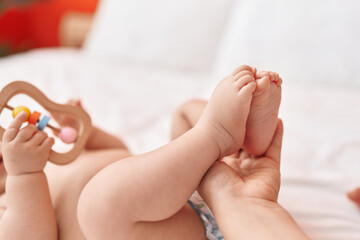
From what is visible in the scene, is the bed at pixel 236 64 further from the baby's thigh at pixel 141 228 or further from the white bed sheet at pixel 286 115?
the baby's thigh at pixel 141 228

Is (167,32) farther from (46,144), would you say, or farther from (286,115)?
(46,144)

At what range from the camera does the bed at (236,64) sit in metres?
0.81

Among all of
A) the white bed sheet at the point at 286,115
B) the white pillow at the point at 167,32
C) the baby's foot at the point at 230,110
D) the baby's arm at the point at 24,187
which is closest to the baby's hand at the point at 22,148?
the baby's arm at the point at 24,187

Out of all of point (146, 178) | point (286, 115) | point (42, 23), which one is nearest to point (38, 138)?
point (146, 178)

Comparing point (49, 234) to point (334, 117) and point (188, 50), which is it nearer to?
point (334, 117)

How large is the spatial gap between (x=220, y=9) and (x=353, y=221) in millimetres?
1003

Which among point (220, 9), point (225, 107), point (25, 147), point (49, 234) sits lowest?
point (49, 234)

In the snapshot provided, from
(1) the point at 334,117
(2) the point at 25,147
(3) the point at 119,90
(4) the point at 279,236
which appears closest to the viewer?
(4) the point at 279,236

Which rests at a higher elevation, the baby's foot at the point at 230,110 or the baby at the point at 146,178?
the baby's foot at the point at 230,110

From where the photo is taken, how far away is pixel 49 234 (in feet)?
2.06

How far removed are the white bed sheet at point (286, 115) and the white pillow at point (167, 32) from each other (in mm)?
57

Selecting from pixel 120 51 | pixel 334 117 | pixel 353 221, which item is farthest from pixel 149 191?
pixel 120 51

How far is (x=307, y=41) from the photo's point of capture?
1.11 metres

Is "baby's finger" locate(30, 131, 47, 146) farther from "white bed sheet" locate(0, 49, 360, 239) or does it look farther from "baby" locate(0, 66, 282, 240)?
"white bed sheet" locate(0, 49, 360, 239)
